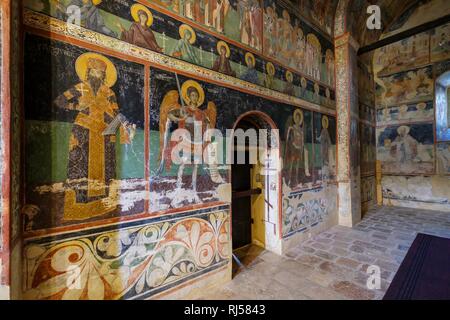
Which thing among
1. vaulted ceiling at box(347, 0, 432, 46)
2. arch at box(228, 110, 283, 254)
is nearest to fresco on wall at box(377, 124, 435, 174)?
vaulted ceiling at box(347, 0, 432, 46)

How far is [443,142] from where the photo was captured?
7266 millimetres

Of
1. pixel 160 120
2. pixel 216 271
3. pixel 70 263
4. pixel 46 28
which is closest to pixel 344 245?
pixel 216 271

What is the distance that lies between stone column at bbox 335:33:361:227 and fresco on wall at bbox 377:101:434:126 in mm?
3802

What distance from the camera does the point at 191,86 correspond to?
2875 millimetres

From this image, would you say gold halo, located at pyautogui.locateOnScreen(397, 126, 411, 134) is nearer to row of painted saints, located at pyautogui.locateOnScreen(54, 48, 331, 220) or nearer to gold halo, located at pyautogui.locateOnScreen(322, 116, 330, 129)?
gold halo, located at pyautogui.locateOnScreen(322, 116, 330, 129)

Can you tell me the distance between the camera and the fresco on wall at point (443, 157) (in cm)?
721

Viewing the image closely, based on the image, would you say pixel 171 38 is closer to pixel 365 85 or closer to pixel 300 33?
pixel 300 33

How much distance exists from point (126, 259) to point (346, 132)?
641 centimetres

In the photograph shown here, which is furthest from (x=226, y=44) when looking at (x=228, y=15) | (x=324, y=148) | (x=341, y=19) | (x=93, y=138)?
(x=341, y=19)

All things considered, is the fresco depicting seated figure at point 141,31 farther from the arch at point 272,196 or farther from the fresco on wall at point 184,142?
the arch at point 272,196

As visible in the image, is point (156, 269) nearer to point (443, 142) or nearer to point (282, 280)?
point (282, 280)

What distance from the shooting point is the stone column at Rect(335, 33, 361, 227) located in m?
5.85
